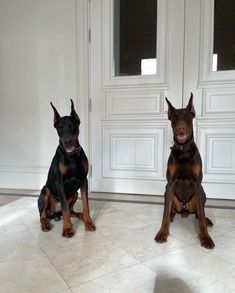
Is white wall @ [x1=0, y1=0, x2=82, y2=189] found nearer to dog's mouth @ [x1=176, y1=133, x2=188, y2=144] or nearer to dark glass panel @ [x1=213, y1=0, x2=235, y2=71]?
dark glass panel @ [x1=213, y1=0, x2=235, y2=71]

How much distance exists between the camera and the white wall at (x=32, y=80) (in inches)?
114

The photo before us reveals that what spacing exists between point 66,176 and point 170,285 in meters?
0.94

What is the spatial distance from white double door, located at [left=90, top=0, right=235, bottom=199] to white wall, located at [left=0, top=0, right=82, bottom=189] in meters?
0.30

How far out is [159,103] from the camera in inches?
108

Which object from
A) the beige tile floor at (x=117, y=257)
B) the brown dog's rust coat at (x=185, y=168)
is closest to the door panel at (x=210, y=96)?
the beige tile floor at (x=117, y=257)

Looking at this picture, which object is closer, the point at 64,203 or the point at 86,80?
the point at 64,203

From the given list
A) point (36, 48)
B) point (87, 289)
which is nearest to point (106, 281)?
point (87, 289)

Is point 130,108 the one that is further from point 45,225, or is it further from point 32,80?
point 45,225

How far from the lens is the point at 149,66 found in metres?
2.75

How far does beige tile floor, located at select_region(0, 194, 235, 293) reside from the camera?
1.28 m

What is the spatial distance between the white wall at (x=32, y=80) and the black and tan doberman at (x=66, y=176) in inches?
45.0

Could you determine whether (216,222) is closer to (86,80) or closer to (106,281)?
(106,281)

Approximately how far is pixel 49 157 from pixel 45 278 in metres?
1.87

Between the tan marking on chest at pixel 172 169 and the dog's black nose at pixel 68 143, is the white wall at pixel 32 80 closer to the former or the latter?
the dog's black nose at pixel 68 143
